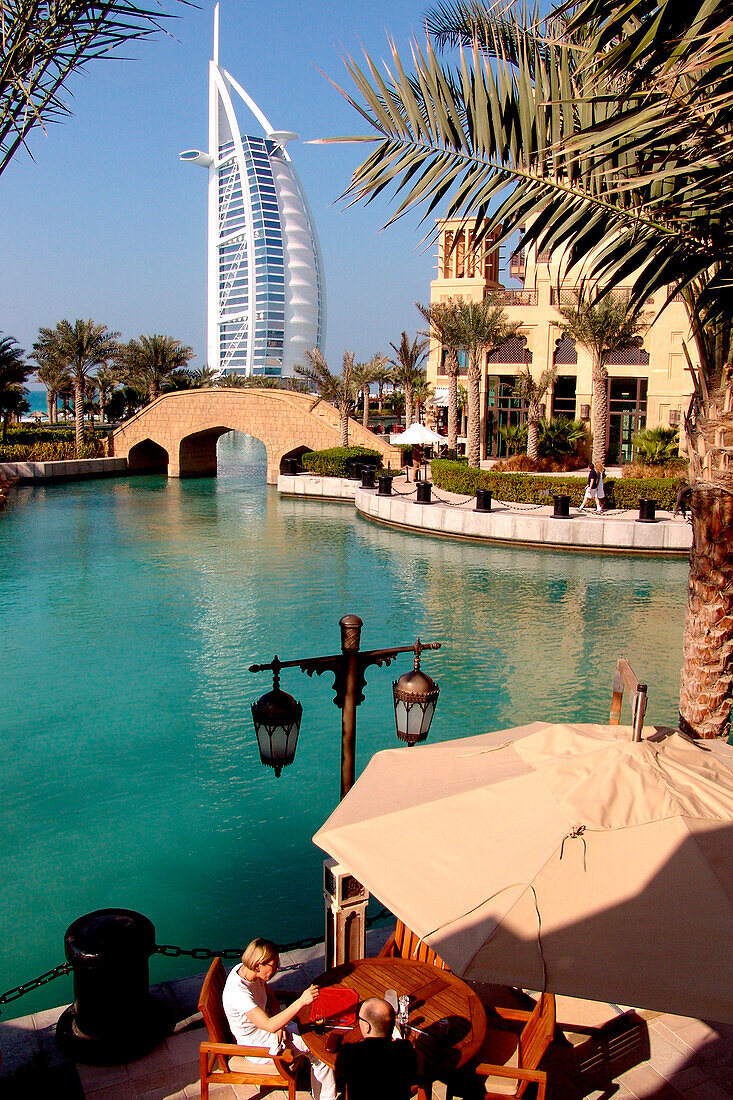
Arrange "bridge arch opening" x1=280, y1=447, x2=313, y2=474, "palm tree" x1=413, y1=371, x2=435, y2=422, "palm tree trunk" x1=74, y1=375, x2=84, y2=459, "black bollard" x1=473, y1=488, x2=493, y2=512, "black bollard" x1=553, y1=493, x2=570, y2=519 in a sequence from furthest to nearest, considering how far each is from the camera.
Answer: "palm tree" x1=413, y1=371, x2=435, y2=422 → "palm tree trunk" x1=74, y1=375, x2=84, y2=459 → "bridge arch opening" x1=280, y1=447, x2=313, y2=474 → "black bollard" x1=473, y1=488, x2=493, y2=512 → "black bollard" x1=553, y1=493, x2=570, y2=519

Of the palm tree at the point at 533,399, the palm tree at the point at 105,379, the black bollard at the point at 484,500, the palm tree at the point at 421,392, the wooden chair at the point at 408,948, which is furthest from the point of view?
the palm tree at the point at 105,379

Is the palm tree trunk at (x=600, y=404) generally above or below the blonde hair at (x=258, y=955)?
above

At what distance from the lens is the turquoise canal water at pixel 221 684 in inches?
318

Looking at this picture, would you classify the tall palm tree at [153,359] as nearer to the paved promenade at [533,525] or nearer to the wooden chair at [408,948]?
the paved promenade at [533,525]

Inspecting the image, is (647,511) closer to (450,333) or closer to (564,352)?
(450,333)

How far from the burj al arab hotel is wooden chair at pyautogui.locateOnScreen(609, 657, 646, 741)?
127 m

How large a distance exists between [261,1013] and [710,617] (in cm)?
399

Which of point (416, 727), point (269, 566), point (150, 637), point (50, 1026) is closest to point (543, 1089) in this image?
point (416, 727)

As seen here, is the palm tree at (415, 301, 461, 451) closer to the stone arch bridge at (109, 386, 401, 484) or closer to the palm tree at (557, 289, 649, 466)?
the stone arch bridge at (109, 386, 401, 484)

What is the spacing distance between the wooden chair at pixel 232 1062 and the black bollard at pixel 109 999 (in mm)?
588

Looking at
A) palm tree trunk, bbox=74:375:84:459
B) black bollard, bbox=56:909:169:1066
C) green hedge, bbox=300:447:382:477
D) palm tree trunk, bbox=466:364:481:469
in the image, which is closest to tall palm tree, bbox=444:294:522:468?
palm tree trunk, bbox=466:364:481:469

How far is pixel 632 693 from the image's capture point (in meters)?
5.78

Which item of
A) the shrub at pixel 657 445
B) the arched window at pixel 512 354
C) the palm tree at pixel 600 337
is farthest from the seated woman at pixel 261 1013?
the arched window at pixel 512 354

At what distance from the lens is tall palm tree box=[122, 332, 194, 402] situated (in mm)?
48781
